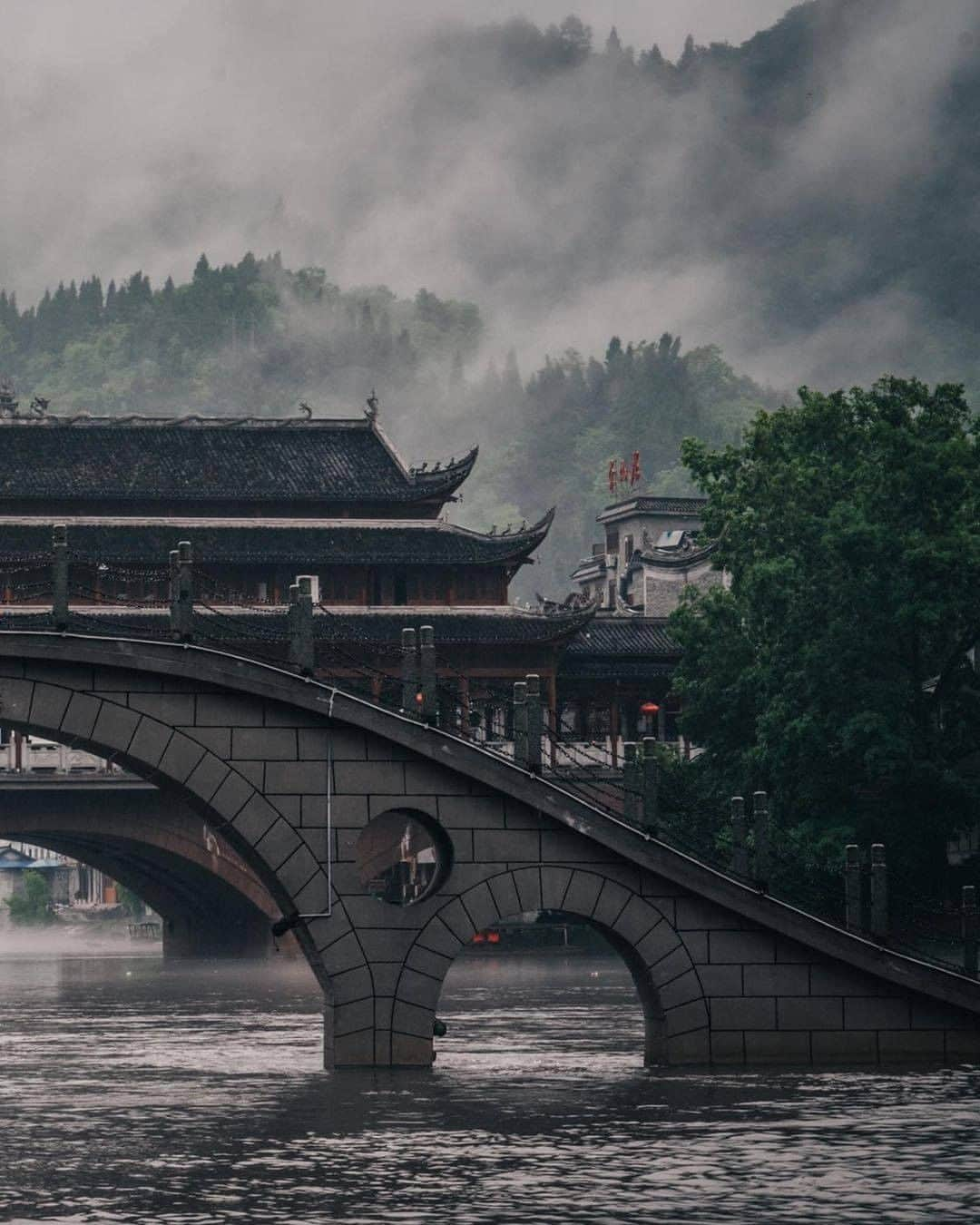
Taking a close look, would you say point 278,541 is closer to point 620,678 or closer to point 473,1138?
point 620,678

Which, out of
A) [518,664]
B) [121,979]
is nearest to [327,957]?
[121,979]

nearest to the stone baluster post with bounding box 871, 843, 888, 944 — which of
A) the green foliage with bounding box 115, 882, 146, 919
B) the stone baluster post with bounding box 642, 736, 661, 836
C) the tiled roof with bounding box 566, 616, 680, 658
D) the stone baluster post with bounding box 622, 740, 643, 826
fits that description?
the stone baluster post with bounding box 642, 736, 661, 836

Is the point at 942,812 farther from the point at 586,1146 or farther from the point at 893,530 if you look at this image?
the point at 586,1146

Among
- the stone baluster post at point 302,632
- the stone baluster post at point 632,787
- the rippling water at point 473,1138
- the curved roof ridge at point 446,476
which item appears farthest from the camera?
the curved roof ridge at point 446,476

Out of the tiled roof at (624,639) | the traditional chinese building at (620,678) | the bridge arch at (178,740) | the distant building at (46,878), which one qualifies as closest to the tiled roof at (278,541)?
the tiled roof at (624,639)

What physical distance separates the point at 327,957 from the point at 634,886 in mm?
4172

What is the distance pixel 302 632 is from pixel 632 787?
5.18 m

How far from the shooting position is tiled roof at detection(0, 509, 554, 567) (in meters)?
83.0

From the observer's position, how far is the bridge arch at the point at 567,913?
3225 centimetres

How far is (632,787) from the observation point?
3444 centimetres

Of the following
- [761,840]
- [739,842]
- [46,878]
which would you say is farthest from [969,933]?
[46,878]

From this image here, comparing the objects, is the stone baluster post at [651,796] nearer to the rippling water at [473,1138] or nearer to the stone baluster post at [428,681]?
the stone baluster post at [428,681]

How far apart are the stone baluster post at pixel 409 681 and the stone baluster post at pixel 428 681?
0.42 feet

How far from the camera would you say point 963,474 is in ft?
173
